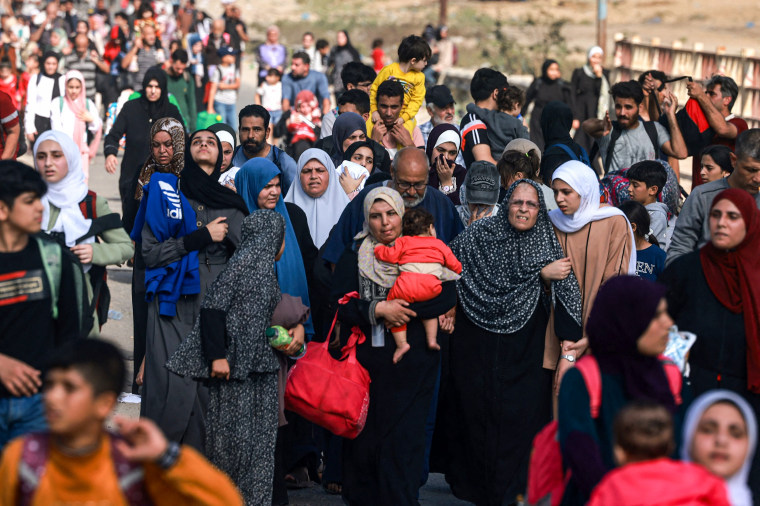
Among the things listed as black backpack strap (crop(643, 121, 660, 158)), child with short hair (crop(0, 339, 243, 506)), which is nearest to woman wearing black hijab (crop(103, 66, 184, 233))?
black backpack strap (crop(643, 121, 660, 158))

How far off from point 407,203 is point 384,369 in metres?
1.00

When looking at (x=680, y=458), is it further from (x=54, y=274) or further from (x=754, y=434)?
(x=54, y=274)

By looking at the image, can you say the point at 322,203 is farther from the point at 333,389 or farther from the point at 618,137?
the point at 618,137

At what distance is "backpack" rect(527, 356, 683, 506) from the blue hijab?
2.14 metres

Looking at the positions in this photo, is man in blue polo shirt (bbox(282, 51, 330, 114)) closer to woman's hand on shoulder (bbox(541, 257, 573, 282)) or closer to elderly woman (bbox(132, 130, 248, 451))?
elderly woman (bbox(132, 130, 248, 451))

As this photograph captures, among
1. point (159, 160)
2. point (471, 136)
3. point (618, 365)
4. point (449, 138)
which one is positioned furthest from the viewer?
point (471, 136)

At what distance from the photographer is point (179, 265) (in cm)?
620

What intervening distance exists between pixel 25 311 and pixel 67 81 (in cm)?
942

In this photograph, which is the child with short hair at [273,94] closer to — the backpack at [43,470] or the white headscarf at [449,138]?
the white headscarf at [449,138]

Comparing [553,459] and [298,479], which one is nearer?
[553,459]

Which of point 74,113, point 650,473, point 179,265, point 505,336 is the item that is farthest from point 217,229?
point 74,113

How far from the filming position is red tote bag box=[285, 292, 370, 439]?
5.93 m

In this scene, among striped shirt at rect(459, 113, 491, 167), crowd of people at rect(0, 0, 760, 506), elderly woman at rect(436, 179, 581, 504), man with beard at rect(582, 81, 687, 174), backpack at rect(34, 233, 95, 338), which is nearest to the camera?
crowd of people at rect(0, 0, 760, 506)

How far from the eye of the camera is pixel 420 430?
6074mm
